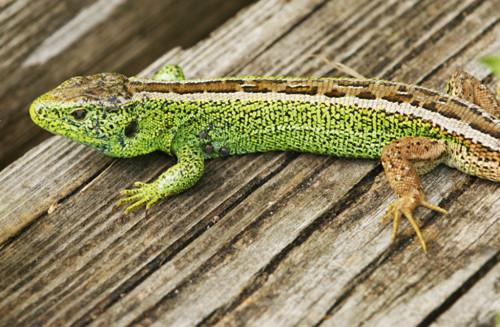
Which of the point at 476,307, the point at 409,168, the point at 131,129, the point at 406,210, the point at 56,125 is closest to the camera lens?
the point at 476,307

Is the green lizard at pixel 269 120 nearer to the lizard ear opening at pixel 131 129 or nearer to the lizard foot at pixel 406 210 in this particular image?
the lizard ear opening at pixel 131 129

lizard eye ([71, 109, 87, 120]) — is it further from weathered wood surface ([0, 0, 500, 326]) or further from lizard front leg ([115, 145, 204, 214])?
lizard front leg ([115, 145, 204, 214])

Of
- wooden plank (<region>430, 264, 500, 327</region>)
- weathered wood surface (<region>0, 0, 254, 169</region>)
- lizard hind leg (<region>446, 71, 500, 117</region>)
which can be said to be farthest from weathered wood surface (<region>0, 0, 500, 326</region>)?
weathered wood surface (<region>0, 0, 254, 169</region>)

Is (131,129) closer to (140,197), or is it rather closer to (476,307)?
(140,197)

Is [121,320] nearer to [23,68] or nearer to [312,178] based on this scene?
[312,178]

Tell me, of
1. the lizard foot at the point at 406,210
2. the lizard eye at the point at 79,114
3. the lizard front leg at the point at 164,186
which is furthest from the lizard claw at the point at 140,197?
the lizard foot at the point at 406,210

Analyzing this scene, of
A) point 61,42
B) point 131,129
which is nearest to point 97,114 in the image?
point 131,129
